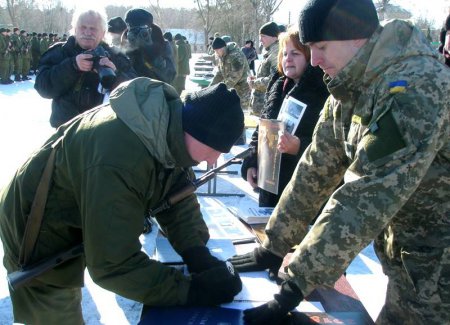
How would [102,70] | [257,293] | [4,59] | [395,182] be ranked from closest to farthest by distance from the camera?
[395,182] < [257,293] < [102,70] < [4,59]

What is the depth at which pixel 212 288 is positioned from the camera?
1437mm

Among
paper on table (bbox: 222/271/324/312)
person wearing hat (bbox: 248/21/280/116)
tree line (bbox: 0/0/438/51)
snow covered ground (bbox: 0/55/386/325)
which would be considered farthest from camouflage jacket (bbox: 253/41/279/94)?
tree line (bbox: 0/0/438/51)

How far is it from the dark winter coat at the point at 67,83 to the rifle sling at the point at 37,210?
1.58m

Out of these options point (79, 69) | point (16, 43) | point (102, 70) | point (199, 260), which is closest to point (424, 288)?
point (199, 260)

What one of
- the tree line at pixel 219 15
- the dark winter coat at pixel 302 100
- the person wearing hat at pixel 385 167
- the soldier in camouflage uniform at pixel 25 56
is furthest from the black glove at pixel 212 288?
the tree line at pixel 219 15

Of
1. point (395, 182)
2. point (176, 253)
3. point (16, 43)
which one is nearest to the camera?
point (395, 182)

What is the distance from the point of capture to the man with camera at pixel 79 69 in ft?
9.55

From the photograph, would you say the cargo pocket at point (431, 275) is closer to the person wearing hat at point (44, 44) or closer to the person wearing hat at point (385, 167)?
the person wearing hat at point (385, 167)

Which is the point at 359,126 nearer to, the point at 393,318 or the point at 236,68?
the point at 393,318

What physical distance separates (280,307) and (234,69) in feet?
20.6

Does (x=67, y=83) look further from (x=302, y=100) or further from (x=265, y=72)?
(x=265, y=72)

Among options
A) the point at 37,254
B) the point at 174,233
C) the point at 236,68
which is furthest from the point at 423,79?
the point at 236,68

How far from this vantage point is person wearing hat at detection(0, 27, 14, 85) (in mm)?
14312

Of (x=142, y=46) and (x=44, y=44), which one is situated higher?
(x=142, y=46)
